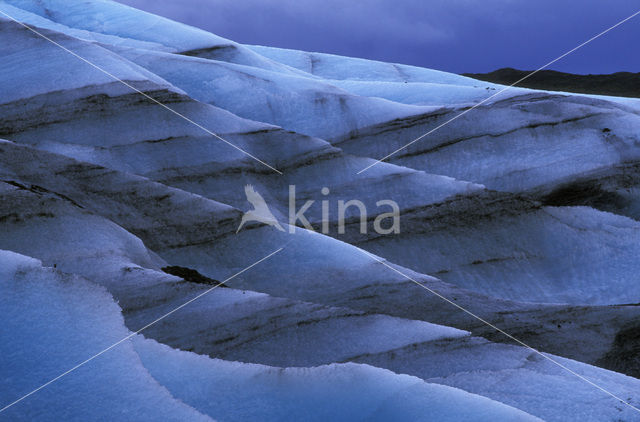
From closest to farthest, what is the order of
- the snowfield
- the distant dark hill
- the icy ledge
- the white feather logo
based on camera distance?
the icy ledge
the snowfield
the white feather logo
the distant dark hill

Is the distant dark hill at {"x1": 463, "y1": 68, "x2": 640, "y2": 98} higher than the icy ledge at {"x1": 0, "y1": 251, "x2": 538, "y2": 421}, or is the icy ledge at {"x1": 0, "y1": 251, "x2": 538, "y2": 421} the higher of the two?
the distant dark hill at {"x1": 463, "y1": 68, "x2": 640, "y2": 98}

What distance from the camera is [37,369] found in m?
2.81

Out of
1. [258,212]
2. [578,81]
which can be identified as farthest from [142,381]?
[578,81]

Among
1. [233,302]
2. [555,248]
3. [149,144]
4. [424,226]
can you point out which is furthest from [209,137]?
[555,248]

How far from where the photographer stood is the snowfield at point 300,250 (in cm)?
303

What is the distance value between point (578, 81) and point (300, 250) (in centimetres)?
2573

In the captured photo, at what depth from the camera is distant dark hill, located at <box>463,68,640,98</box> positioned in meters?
24.0

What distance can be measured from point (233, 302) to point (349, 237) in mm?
2541

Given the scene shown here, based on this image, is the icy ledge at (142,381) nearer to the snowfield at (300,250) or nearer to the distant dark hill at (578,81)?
the snowfield at (300,250)

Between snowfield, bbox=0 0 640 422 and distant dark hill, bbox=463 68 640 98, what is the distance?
17211 mm

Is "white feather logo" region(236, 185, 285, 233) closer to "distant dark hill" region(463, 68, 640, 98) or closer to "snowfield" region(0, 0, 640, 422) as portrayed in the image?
"snowfield" region(0, 0, 640, 422)

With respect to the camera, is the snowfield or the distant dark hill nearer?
the snowfield

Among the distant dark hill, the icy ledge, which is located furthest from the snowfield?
the distant dark hill

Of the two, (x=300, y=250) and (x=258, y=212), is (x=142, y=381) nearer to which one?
(x=300, y=250)
